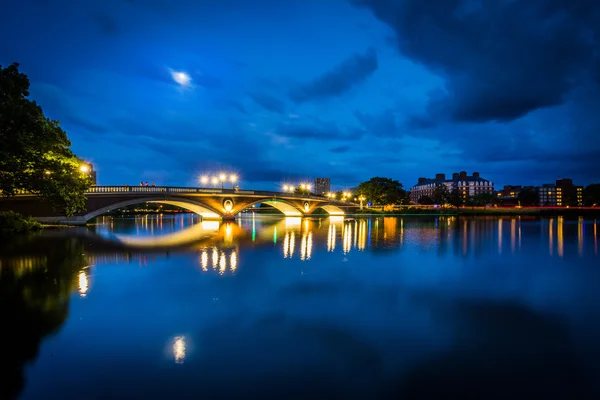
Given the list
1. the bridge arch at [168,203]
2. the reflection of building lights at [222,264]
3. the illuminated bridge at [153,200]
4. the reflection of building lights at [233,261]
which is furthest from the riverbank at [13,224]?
the reflection of building lights at [222,264]

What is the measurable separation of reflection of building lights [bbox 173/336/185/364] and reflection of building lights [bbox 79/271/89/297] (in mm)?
5825

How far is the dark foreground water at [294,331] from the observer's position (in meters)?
6.18

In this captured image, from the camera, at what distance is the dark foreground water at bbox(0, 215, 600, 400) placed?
6.18 m

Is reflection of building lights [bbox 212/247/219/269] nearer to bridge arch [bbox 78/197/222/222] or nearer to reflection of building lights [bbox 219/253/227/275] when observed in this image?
reflection of building lights [bbox 219/253/227/275]

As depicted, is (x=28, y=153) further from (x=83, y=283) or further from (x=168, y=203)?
(x=168, y=203)

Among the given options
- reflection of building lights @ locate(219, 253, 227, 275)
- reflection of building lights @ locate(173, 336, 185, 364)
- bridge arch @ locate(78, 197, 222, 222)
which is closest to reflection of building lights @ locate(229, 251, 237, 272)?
reflection of building lights @ locate(219, 253, 227, 275)

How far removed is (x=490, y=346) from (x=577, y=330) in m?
3.18

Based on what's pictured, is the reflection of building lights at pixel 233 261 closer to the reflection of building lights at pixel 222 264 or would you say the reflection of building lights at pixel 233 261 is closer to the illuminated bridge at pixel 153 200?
the reflection of building lights at pixel 222 264

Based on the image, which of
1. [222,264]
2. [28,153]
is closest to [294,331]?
[222,264]

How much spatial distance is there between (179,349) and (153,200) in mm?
46191

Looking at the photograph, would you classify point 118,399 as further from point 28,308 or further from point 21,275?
point 21,275

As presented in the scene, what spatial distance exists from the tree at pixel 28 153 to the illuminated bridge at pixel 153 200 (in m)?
2.20

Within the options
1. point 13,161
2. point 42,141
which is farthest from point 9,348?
point 42,141

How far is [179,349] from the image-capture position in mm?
7527
